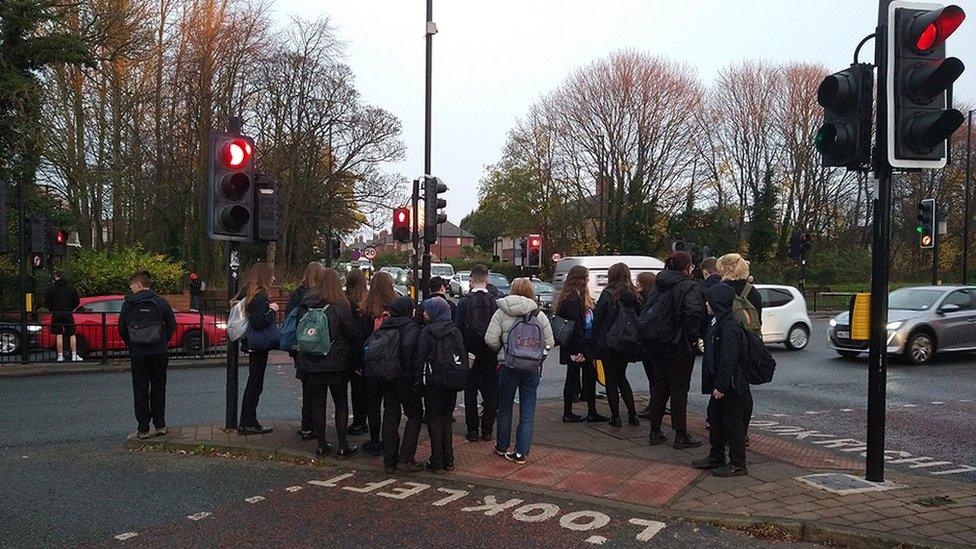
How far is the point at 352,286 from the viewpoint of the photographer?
7.41 metres

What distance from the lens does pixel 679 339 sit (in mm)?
7168

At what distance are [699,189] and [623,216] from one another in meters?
5.04

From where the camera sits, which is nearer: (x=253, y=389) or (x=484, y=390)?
(x=484, y=390)

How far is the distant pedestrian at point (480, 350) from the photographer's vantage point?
25.4ft

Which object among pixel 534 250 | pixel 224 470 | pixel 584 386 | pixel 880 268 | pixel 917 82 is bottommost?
pixel 224 470

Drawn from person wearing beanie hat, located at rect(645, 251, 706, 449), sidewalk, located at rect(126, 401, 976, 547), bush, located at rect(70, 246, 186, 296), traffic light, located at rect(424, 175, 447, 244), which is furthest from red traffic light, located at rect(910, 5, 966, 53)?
bush, located at rect(70, 246, 186, 296)

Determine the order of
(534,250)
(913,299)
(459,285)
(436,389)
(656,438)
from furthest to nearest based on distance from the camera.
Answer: (459,285), (534,250), (913,299), (656,438), (436,389)

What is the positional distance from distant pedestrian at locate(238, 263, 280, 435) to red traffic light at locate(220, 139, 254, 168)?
1.09 m

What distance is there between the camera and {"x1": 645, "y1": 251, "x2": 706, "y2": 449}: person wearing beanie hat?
23.5 ft

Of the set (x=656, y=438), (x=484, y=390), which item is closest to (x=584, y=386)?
(x=656, y=438)

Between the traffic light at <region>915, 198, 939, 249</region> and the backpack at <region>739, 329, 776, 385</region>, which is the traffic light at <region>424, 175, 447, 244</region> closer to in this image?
the backpack at <region>739, 329, 776, 385</region>

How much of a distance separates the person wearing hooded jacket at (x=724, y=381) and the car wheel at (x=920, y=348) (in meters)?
10.3

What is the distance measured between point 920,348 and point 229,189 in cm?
1336

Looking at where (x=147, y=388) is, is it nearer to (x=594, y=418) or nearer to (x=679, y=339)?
(x=594, y=418)
